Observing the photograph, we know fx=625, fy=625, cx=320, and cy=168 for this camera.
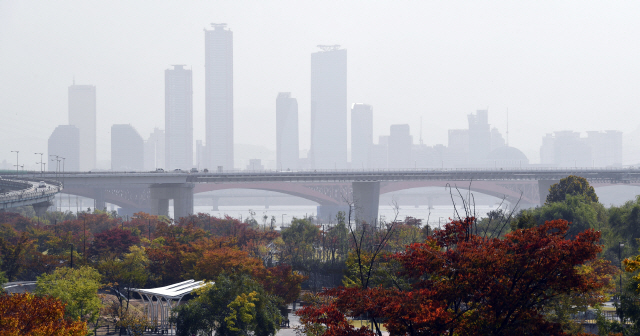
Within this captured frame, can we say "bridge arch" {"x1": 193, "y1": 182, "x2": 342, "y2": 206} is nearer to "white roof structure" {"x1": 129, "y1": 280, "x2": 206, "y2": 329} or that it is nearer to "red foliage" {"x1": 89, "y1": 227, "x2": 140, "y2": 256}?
"red foliage" {"x1": 89, "y1": 227, "x2": 140, "y2": 256}

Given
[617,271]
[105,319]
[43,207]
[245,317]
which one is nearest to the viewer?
[245,317]

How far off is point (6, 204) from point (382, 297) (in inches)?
2380

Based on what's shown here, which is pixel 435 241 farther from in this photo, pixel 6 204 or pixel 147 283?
pixel 6 204

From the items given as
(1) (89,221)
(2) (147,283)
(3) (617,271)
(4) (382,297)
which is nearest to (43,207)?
(1) (89,221)

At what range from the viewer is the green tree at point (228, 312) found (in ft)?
99.2

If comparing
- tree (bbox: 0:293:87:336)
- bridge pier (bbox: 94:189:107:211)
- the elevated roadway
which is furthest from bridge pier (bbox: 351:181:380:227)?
tree (bbox: 0:293:87:336)

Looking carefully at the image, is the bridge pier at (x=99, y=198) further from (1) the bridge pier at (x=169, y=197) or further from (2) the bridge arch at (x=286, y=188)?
(1) the bridge pier at (x=169, y=197)

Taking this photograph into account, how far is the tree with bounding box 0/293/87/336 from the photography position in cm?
1970

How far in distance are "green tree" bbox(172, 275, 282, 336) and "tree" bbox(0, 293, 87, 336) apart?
27.5ft

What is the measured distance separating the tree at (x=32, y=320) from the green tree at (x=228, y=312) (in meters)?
8.39

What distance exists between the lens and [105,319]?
121 feet

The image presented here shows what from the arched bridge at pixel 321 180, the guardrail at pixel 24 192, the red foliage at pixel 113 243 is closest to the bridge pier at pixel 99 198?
the arched bridge at pixel 321 180

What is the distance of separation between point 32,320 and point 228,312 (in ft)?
37.5

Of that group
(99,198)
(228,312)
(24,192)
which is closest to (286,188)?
(99,198)
